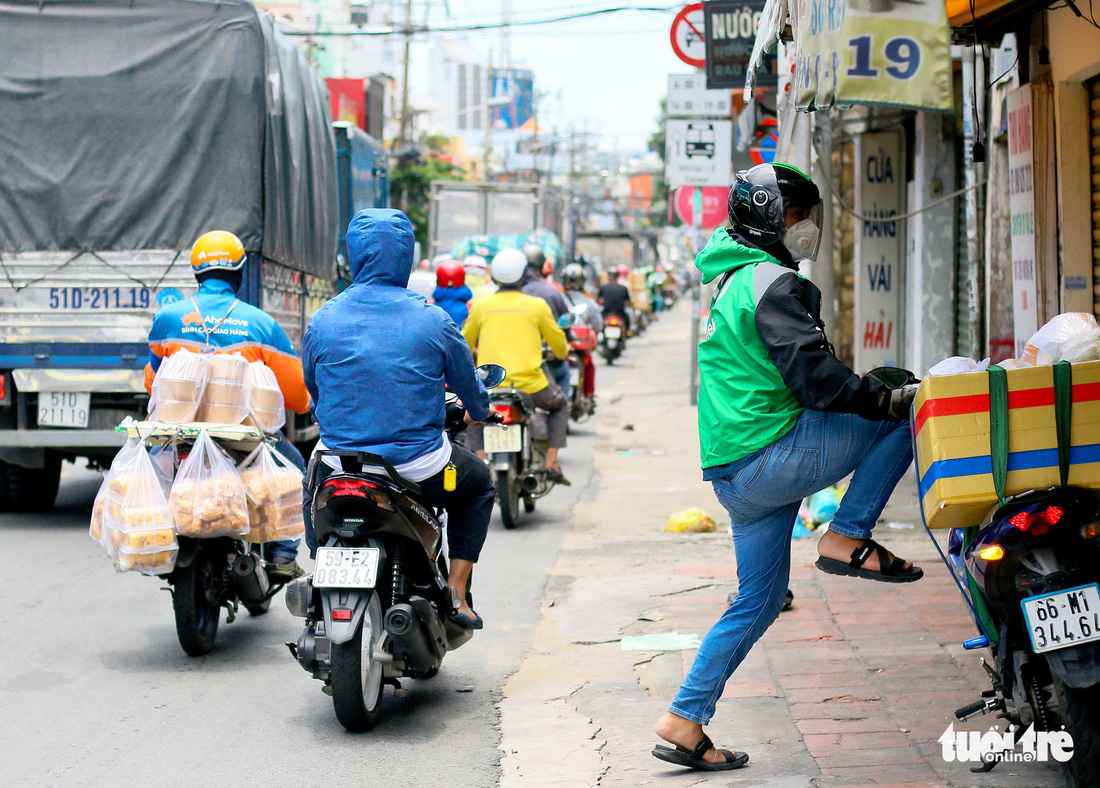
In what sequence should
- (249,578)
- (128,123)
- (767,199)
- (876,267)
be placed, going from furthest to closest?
(876,267)
(128,123)
(249,578)
(767,199)

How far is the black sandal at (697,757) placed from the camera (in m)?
4.25

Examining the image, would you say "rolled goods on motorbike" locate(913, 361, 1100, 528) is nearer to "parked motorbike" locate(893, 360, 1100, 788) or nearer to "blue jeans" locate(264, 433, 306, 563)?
"parked motorbike" locate(893, 360, 1100, 788)

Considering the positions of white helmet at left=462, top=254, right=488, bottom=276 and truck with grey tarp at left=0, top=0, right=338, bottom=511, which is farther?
white helmet at left=462, top=254, right=488, bottom=276

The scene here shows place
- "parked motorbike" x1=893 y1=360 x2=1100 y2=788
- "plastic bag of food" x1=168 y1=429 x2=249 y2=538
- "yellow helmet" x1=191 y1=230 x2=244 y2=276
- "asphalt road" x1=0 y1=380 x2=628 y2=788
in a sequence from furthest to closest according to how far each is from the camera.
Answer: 1. "yellow helmet" x1=191 y1=230 x2=244 y2=276
2. "plastic bag of food" x1=168 y1=429 x2=249 y2=538
3. "asphalt road" x1=0 y1=380 x2=628 y2=788
4. "parked motorbike" x1=893 y1=360 x2=1100 y2=788

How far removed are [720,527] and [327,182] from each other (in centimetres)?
517

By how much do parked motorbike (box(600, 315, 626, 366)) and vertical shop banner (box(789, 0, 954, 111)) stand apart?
71.8ft

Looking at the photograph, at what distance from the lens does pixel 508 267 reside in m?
9.41

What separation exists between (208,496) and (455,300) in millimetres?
5988

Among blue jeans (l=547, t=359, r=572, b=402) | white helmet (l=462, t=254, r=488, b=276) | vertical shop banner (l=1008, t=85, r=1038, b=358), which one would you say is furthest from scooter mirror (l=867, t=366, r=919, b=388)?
white helmet (l=462, t=254, r=488, b=276)

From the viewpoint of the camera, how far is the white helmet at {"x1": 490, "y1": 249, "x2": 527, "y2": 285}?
9.41 meters

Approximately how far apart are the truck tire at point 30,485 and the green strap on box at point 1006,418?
760 centimetres

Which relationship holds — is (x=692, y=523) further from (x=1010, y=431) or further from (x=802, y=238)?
(x=1010, y=431)

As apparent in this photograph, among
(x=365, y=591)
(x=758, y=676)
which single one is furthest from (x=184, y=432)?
(x=758, y=676)

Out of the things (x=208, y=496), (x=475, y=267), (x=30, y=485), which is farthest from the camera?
(x=475, y=267)
